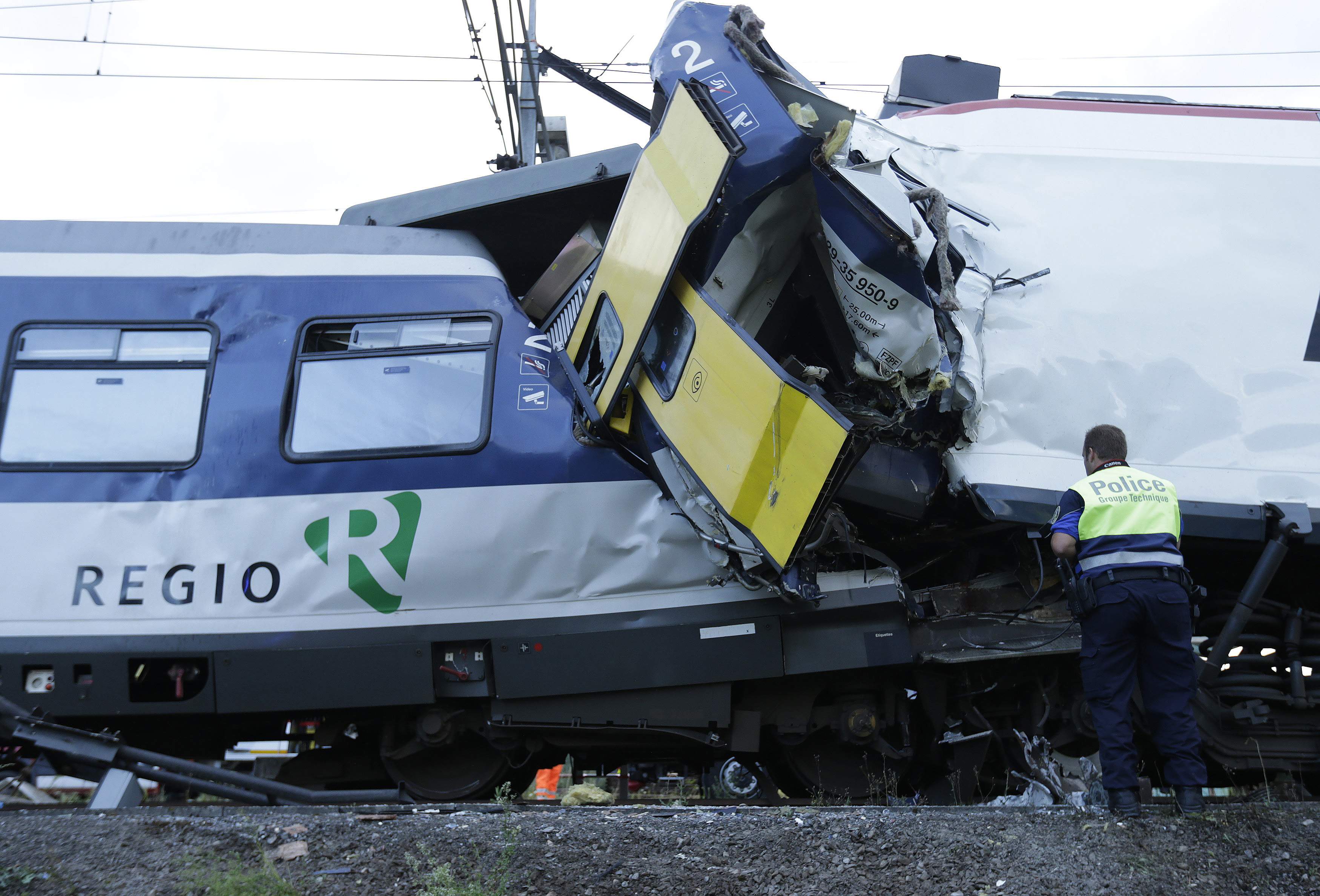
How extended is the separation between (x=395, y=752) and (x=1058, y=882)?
347 cm

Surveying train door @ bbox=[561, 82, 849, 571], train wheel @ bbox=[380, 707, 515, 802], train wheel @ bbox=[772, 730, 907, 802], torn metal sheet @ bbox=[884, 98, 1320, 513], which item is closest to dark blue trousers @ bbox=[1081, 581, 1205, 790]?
torn metal sheet @ bbox=[884, 98, 1320, 513]

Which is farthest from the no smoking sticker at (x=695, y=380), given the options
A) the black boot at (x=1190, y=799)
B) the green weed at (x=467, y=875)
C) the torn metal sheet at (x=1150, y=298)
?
the black boot at (x=1190, y=799)

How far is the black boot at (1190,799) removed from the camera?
3471 millimetres

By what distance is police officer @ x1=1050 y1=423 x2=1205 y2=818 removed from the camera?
3.58 meters

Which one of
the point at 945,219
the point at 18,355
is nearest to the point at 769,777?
the point at 945,219

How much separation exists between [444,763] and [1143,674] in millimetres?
3545

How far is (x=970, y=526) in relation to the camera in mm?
4762

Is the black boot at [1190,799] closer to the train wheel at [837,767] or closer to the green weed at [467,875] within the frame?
the train wheel at [837,767]

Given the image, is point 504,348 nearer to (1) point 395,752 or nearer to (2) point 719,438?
(2) point 719,438

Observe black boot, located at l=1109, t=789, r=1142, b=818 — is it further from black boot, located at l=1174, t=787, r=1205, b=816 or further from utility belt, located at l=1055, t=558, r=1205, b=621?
utility belt, located at l=1055, t=558, r=1205, b=621

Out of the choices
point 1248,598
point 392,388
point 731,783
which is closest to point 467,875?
point 392,388

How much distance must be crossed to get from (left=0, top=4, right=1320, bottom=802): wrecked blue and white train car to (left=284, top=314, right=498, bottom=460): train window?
0.02m

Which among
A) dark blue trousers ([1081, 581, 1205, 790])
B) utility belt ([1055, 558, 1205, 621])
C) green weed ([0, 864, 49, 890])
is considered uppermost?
utility belt ([1055, 558, 1205, 621])

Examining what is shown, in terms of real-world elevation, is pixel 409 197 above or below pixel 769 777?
above
